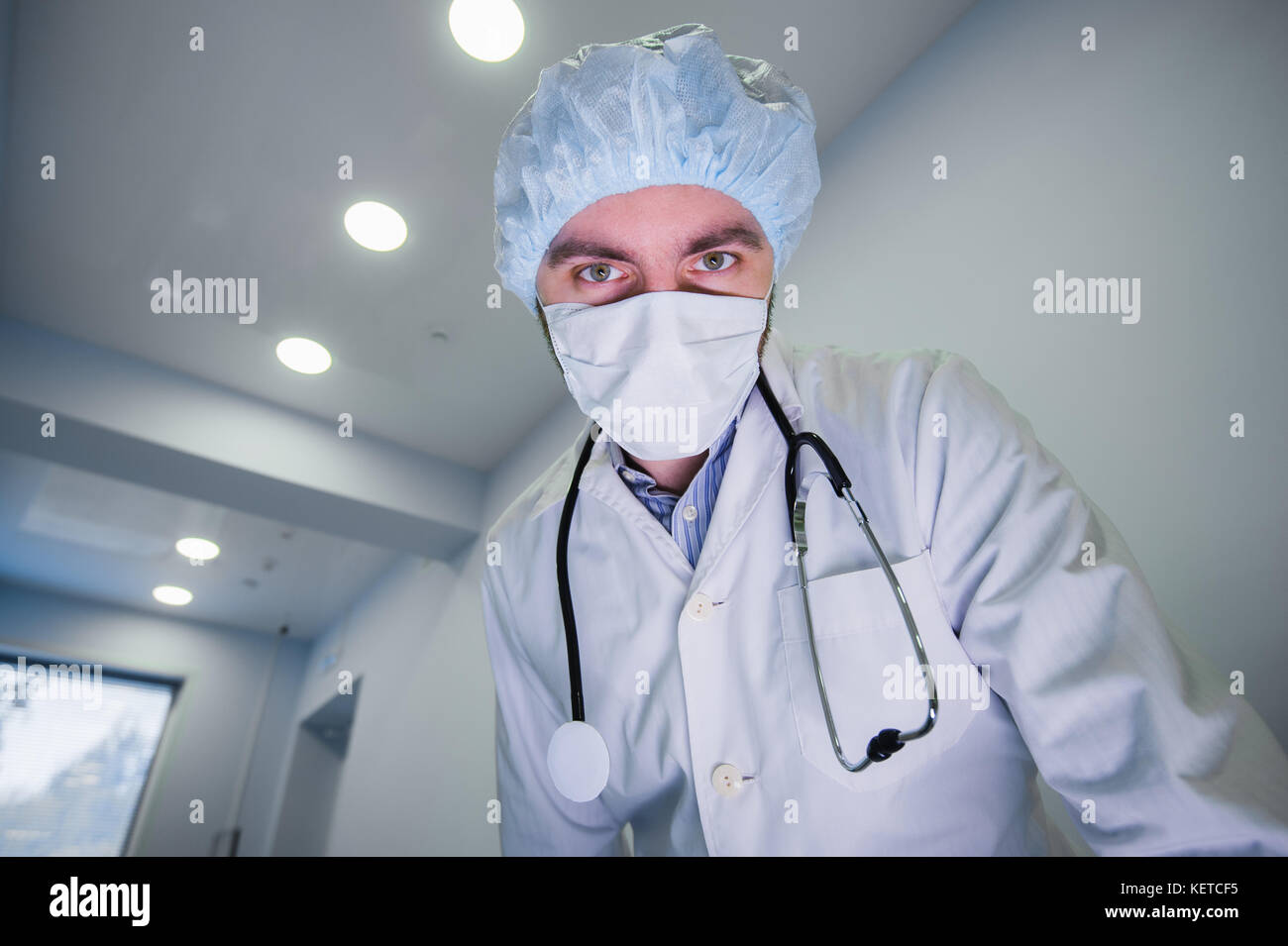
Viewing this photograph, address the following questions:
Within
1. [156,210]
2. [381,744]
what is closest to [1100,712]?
[156,210]

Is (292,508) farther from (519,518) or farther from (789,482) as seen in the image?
(789,482)

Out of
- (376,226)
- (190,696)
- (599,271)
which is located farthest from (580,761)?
(190,696)

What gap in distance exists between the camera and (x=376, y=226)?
1938 millimetres

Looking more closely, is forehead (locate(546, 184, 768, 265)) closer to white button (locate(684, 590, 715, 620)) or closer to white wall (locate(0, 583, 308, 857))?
white button (locate(684, 590, 715, 620))

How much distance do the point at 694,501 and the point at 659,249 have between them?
0.30 m

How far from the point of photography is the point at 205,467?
2467 millimetres

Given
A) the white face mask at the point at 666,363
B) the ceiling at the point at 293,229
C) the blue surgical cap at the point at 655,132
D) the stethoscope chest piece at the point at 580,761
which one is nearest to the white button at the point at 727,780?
the stethoscope chest piece at the point at 580,761

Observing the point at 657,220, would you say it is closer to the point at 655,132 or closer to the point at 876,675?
the point at 655,132

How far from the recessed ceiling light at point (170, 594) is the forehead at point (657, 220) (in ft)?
13.6

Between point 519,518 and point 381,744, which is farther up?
point 519,518

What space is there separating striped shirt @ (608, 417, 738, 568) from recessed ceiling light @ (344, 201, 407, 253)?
136cm

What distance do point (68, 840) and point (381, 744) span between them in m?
2.14

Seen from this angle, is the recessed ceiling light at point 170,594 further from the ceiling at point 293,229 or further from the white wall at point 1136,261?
the white wall at point 1136,261

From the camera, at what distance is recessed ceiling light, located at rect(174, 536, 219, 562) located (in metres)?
3.49
